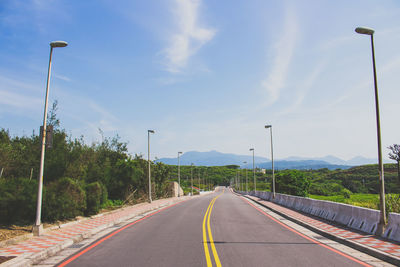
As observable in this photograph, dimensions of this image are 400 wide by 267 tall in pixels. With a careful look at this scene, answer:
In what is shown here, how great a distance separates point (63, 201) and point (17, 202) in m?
1.93

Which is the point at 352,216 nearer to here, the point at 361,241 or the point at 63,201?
the point at 361,241

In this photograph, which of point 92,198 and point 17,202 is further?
point 92,198

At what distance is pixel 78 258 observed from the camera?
8758 mm

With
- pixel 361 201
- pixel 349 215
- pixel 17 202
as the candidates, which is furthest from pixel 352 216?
pixel 361 201

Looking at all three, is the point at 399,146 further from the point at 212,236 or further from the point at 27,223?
the point at 27,223

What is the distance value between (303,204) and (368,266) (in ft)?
43.7

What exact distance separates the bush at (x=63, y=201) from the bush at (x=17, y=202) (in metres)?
0.67

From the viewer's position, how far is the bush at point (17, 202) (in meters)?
13.1

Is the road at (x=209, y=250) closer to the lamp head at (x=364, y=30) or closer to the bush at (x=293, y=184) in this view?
the lamp head at (x=364, y=30)

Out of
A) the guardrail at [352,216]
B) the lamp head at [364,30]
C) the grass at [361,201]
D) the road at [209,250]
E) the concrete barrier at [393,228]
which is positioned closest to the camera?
the road at [209,250]

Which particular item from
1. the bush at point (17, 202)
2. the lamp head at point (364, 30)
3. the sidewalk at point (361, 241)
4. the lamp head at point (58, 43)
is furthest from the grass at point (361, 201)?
the lamp head at point (58, 43)

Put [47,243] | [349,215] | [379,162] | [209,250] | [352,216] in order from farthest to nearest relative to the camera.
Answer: [349,215] → [352,216] → [379,162] → [47,243] → [209,250]

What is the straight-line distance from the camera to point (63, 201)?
48.3 ft

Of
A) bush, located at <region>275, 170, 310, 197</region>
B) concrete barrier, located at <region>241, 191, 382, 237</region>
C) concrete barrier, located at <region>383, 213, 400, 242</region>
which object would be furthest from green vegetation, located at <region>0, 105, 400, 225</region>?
bush, located at <region>275, 170, 310, 197</region>
